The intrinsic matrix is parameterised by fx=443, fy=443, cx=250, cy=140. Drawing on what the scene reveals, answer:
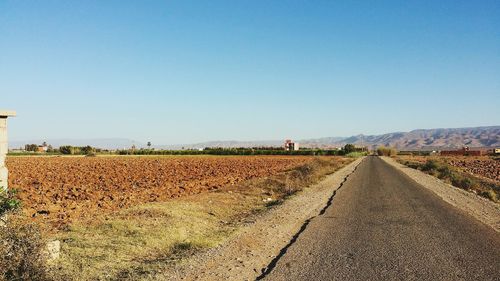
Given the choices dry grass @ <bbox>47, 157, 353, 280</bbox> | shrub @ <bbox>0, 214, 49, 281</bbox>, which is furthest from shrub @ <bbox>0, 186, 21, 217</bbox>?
dry grass @ <bbox>47, 157, 353, 280</bbox>

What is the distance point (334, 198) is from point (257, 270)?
12.4m

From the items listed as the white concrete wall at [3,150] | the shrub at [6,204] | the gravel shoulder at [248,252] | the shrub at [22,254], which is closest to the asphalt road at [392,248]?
the gravel shoulder at [248,252]

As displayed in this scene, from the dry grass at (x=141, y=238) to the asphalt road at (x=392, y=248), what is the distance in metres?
2.36

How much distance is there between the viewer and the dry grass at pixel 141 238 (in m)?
8.15

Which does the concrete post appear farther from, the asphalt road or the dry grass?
the asphalt road

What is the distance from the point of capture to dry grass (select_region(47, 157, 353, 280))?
26.7 feet

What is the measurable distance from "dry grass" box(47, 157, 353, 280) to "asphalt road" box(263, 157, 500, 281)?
236 cm

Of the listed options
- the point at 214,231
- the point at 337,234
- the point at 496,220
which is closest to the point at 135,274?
the point at 214,231

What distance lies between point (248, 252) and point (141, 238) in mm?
2727

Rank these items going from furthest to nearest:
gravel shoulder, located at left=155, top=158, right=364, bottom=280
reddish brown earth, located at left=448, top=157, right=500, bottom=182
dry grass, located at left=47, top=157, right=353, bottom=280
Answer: reddish brown earth, located at left=448, top=157, right=500, bottom=182 < dry grass, located at left=47, top=157, right=353, bottom=280 < gravel shoulder, located at left=155, top=158, right=364, bottom=280

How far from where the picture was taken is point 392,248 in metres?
9.85

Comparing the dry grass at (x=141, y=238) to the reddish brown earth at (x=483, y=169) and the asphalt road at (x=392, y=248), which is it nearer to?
the asphalt road at (x=392, y=248)

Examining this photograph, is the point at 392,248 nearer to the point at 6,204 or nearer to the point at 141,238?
the point at 141,238

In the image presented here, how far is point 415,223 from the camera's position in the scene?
13242 millimetres
